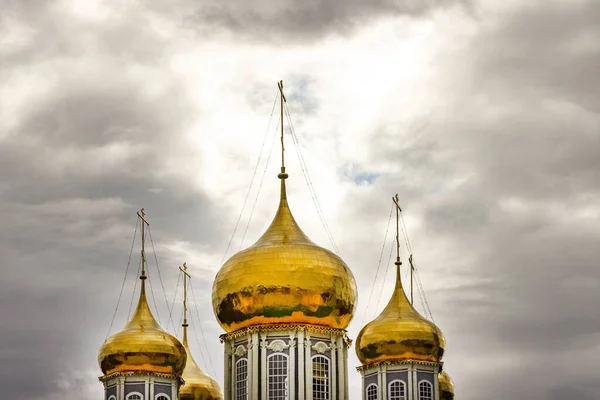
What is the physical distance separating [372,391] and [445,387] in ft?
34.5

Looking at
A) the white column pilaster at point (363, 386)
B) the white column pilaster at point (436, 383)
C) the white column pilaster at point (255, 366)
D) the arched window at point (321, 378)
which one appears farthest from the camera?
the white column pilaster at point (363, 386)

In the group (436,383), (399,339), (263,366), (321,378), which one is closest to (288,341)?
(263,366)

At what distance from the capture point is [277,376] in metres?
77.2

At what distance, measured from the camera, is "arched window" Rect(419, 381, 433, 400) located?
7894cm

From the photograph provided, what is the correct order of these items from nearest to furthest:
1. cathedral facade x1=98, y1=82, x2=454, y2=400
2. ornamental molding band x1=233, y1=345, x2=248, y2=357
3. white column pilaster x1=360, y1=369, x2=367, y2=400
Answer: cathedral facade x1=98, y1=82, x2=454, y2=400
ornamental molding band x1=233, y1=345, x2=248, y2=357
white column pilaster x1=360, y1=369, x2=367, y2=400

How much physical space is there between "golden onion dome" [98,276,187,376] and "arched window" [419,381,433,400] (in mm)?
11483

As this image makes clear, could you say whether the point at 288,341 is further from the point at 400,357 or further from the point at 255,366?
the point at 400,357

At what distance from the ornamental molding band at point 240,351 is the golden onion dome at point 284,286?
0.96 m

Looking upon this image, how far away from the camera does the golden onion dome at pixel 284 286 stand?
77.6 meters

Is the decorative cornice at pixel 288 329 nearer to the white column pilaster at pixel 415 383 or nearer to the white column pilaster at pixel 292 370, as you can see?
the white column pilaster at pixel 292 370

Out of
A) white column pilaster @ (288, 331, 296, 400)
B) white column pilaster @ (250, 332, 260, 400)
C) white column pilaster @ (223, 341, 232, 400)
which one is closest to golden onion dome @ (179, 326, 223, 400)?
white column pilaster @ (223, 341, 232, 400)

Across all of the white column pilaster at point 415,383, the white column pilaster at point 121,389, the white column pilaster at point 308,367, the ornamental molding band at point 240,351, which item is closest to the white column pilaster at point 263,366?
the ornamental molding band at point 240,351

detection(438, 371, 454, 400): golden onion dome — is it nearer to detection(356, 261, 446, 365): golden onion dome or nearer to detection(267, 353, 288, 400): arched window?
detection(356, 261, 446, 365): golden onion dome

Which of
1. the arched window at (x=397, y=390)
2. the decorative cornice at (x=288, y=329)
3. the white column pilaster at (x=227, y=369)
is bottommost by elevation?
the arched window at (x=397, y=390)
